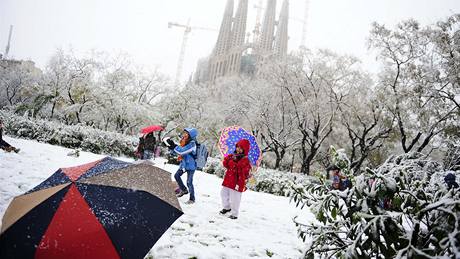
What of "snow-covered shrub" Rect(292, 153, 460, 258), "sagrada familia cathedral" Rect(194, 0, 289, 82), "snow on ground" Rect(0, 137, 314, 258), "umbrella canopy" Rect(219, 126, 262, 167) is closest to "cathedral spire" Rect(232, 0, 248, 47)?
"sagrada familia cathedral" Rect(194, 0, 289, 82)

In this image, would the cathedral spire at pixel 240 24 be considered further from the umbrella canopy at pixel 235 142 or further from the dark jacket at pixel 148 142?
the umbrella canopy at pixel 235 142

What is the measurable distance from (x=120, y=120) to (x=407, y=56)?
82.1ft

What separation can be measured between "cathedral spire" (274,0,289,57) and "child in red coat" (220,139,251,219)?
86.3 metres

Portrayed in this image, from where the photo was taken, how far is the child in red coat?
518 cm

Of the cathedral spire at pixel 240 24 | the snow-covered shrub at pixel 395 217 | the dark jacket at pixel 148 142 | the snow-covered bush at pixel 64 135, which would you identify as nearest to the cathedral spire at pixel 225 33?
the cathedral spire at pixel 240 24

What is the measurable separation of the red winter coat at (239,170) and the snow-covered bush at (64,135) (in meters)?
11.6

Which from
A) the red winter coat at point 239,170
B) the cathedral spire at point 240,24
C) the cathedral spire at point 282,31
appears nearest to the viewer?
the red winter coat at point 239,170

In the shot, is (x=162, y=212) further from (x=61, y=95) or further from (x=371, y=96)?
(x=61, y=95)

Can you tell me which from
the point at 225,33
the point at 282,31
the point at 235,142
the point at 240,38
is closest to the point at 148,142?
the point at 235,142

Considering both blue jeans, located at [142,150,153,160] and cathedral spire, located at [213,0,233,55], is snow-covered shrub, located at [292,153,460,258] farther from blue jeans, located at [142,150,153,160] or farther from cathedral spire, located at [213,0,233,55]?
cathedral spire, located at [213,0,233,55]

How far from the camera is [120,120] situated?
27.7 m

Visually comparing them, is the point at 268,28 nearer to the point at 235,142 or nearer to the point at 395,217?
the point at 235,142

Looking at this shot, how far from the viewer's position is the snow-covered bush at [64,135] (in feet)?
45.2

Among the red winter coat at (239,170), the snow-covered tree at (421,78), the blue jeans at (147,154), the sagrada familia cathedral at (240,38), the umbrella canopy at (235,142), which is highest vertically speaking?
Answer: the sagrada familia cathedral at (240,38)
